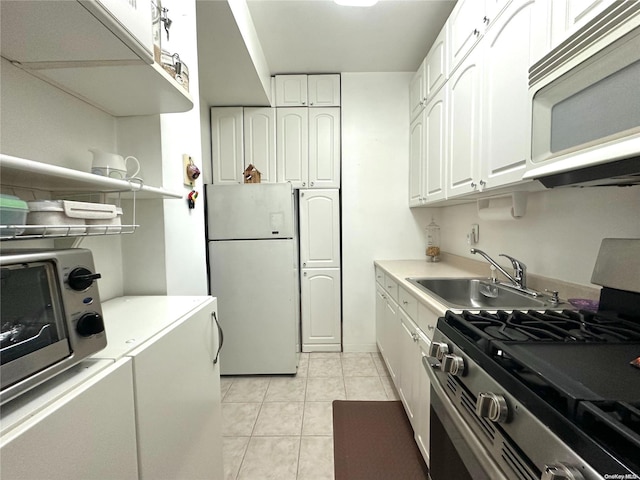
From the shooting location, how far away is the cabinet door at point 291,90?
8.92ft

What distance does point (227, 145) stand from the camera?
275 cm

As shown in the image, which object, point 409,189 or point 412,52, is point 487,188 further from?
point 412,52

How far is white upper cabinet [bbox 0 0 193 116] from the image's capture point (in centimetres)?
61

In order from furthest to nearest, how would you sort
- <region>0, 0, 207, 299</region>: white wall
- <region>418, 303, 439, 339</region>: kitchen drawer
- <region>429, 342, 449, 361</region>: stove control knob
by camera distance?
1. <region>418, 303, 439, 339</region>: kitchen drawer
2. <region>429, 342, 449, 361</region>: stove control knob
3. <region>0, 0, 207, 299</region>: white wall

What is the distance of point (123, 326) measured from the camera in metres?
0.86

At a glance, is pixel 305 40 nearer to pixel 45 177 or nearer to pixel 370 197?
pixel 370 197

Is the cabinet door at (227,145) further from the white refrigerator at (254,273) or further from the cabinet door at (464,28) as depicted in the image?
the cabinet door at (464,28)

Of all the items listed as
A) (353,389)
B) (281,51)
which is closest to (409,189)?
(281,51)

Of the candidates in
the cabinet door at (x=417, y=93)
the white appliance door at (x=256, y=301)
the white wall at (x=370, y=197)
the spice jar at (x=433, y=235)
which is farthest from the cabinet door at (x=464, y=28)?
the white appliance door at (x=256, y=301)

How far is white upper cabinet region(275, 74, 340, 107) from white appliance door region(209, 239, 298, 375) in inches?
54.0

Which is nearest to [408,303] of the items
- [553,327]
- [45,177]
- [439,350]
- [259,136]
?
[439,350]

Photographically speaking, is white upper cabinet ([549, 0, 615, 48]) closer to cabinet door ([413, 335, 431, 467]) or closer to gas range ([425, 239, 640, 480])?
gas range ([425, 239, 640, 480])

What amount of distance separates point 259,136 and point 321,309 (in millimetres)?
1777

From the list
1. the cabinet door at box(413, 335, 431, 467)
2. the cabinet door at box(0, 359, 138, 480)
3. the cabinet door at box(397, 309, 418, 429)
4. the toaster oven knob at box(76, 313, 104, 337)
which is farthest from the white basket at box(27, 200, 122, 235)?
the cabinet door at box(397, 309, 418, 429)
